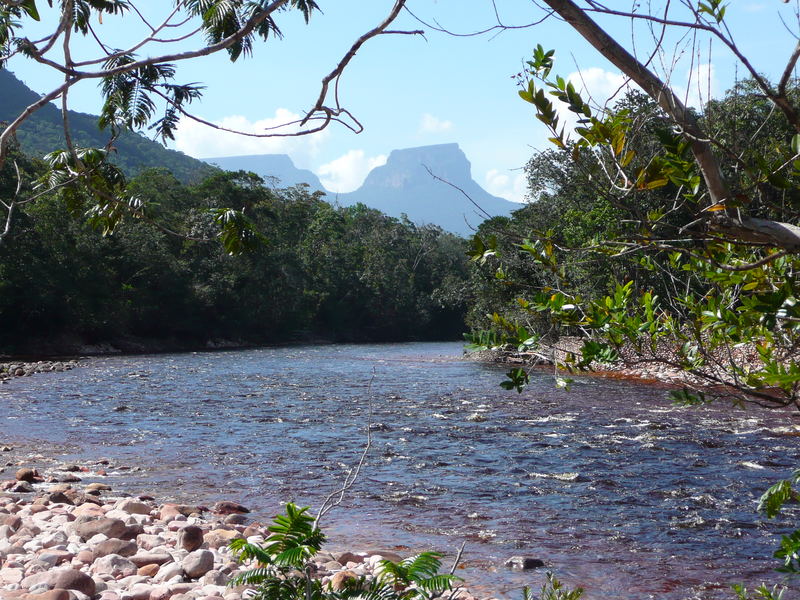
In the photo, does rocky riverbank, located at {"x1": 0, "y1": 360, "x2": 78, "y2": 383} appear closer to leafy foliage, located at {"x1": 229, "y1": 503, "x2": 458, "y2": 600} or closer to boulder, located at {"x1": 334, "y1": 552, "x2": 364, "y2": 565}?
boulder, located at {"x1": 334, "y1": 552, "x2": 364, "y2": 565}

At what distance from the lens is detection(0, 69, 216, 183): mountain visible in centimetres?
7356

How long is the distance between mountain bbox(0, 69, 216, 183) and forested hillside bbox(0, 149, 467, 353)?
1755 cm

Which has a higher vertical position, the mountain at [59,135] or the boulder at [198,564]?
the mountain at [59,135]

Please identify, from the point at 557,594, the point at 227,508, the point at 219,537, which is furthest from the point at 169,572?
the point at 557,594

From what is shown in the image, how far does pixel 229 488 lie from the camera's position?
29.8 feet

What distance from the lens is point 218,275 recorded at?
45688mm

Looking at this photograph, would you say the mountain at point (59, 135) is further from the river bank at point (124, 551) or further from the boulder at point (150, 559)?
the boulder at point (150, 559)

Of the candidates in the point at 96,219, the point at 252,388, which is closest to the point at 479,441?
the point at 96,219

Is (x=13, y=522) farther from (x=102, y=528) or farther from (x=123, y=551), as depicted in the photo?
(x=123, y=551)

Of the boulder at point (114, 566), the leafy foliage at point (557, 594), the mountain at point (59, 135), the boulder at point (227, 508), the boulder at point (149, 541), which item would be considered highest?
the mountain at point (59, 135)

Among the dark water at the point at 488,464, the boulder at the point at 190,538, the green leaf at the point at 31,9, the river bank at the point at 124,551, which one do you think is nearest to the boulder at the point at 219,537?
the river bank at the point at 124,551

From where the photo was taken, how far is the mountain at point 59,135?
73.6 meters

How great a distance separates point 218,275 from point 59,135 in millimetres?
39626

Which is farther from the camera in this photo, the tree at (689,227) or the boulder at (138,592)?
the boulder at (138,592)
